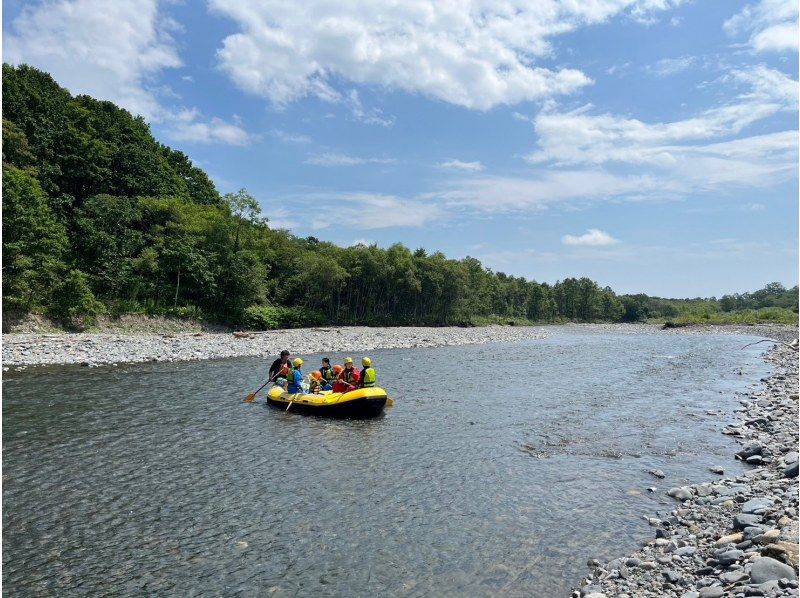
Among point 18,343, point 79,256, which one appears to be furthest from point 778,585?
point 79,256

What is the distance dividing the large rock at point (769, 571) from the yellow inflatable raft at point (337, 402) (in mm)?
11869

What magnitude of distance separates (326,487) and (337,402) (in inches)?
252

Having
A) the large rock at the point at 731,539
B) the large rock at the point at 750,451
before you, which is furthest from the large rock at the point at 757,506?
the large rock at the point at 750,451

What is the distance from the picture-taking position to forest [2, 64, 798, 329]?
37406 millimetres

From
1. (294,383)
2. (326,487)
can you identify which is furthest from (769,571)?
(294,383)

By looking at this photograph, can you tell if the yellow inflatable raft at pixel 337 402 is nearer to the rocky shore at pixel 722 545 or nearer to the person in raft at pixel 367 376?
the person in raft at pixel 367 376

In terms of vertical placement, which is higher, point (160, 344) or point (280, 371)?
point (280, 371)

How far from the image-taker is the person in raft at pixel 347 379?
58.0 feet

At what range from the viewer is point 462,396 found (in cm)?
2145

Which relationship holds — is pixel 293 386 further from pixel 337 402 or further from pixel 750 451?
pixel 750 451

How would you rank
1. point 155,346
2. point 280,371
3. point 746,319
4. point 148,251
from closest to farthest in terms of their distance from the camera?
point 280,371 < point 155,346 < point 148,251 < point 746,319

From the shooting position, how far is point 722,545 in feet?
23.7

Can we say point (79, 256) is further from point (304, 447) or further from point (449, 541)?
point (449, 541)

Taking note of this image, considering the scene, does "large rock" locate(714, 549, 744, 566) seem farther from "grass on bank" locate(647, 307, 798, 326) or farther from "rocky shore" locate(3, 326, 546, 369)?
"grass on bank" locate(647, 307, 798, 326)
